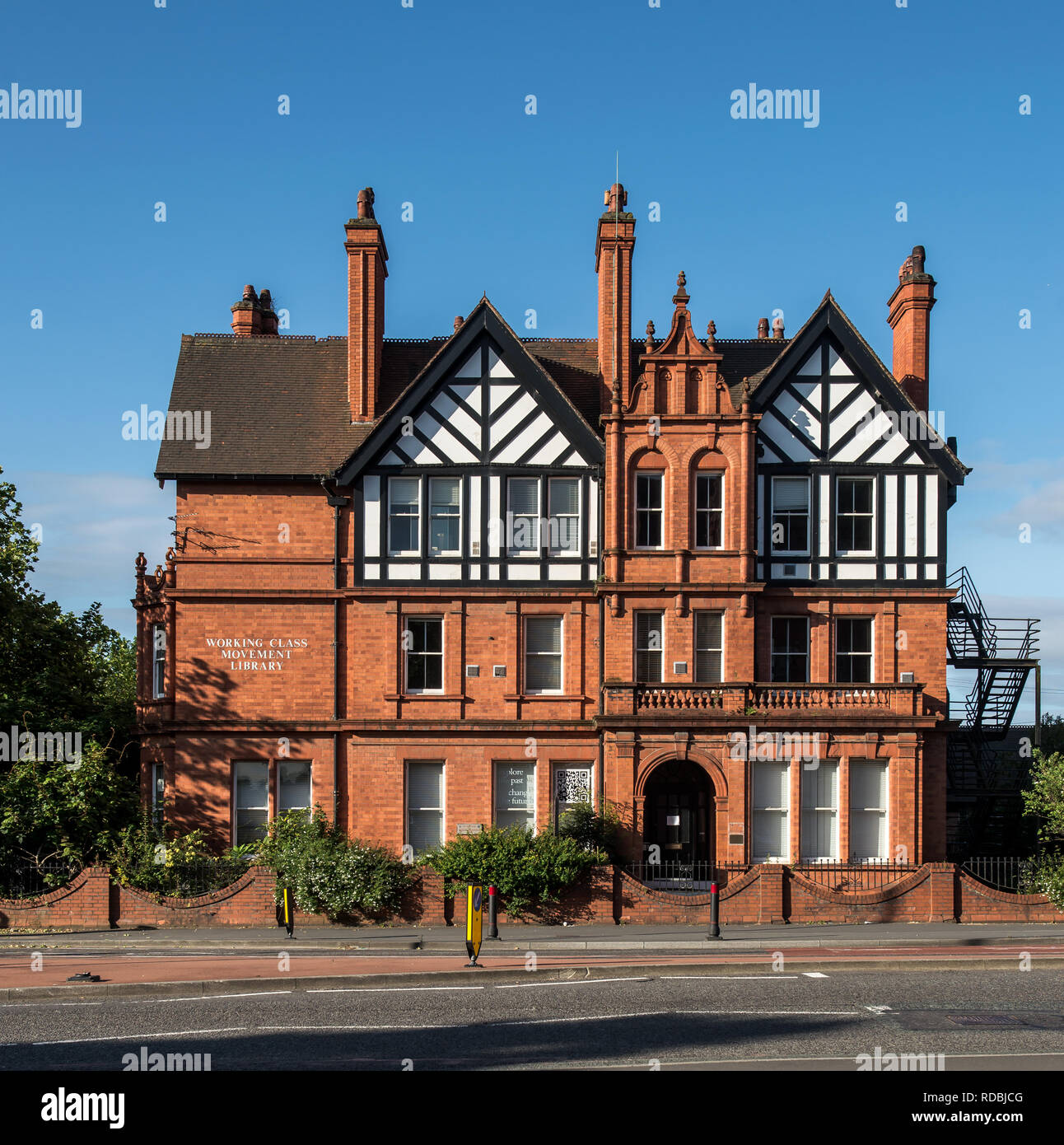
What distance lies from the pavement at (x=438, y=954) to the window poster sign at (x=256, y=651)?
24.7 ft

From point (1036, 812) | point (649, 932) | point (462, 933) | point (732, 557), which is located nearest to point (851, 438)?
point (732, 557)

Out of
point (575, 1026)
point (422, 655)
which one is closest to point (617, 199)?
point (422, 655)

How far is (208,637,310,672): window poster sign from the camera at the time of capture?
3138 cm

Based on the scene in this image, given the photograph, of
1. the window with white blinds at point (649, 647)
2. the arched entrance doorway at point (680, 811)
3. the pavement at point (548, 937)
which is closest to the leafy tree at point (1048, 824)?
the pavement at point (548, 937)

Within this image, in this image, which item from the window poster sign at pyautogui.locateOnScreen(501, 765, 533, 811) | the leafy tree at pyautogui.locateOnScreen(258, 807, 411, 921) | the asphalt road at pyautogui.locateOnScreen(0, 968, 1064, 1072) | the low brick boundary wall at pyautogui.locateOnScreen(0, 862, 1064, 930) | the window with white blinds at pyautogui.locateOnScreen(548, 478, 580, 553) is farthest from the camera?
the window with white blinds at pyautogui.locateOnScreen(548, 478, 580, 553)

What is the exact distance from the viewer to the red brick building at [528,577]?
30438 mm

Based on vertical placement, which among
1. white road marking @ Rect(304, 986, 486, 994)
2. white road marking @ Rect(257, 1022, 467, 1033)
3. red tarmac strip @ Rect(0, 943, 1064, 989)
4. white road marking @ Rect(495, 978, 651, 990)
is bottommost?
red tarmac strip @ Rect(0, 943, 1064, 989)

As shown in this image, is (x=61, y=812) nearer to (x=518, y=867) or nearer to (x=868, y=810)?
(x=518, y=867)

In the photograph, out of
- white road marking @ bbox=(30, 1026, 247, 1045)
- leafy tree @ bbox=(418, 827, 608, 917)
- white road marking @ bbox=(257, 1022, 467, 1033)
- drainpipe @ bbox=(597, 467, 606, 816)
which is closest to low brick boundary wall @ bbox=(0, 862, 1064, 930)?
leafy tree @ bbox=(418, 827, 608, 917)

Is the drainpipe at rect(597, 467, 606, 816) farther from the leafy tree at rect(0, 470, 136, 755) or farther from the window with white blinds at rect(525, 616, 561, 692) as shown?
the leafy tree at rect(0, 470, 136, 755)

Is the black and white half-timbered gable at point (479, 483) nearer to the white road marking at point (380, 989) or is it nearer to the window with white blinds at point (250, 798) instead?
the window with white blinds at point (250, 798)

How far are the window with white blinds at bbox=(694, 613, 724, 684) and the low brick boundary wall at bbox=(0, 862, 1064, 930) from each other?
5.60 meters

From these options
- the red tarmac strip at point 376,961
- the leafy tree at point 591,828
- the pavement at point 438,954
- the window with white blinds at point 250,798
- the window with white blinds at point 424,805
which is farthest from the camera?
the window with white blinds at point 250,798

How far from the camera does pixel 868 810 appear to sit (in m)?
29.7
